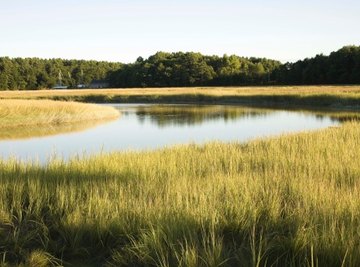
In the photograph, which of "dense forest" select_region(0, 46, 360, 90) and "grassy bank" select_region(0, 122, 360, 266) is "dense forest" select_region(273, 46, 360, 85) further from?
"grassy bank" select_region(0, 122, 360, 266)

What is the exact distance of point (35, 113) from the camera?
1042 inches

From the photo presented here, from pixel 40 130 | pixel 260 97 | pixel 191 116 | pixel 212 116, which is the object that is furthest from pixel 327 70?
pixel 40 130

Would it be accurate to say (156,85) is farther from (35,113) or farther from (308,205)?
(308,205)

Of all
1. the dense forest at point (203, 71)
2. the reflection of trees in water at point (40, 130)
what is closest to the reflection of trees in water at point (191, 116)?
the reflection of trees in water at point (40, 130)

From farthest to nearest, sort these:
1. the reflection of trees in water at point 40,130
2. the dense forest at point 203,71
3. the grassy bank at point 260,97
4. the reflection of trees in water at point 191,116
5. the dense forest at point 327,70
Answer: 1. the dense forest at point 203,71
2. the dense forest at point 327,70
3. the grassy bank at point 260,97
4. the reflection of trees in water at point 191,116
5. the reflection of trees in water at point 40,130

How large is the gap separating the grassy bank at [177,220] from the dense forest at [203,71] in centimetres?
6721

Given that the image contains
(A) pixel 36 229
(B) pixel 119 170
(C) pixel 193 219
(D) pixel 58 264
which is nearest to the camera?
(D) pixel 58 264

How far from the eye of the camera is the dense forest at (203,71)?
7156 cm

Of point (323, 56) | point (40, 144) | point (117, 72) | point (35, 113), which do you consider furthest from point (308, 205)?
point (117, 72)

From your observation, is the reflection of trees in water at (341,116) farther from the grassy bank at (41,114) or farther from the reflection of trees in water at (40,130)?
the grassy bank at (41,114)

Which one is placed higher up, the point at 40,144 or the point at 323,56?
the point at 323,56

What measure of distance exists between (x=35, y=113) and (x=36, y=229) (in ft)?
74.5

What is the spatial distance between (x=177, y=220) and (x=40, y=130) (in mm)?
20126

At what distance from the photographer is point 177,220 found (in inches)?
179
